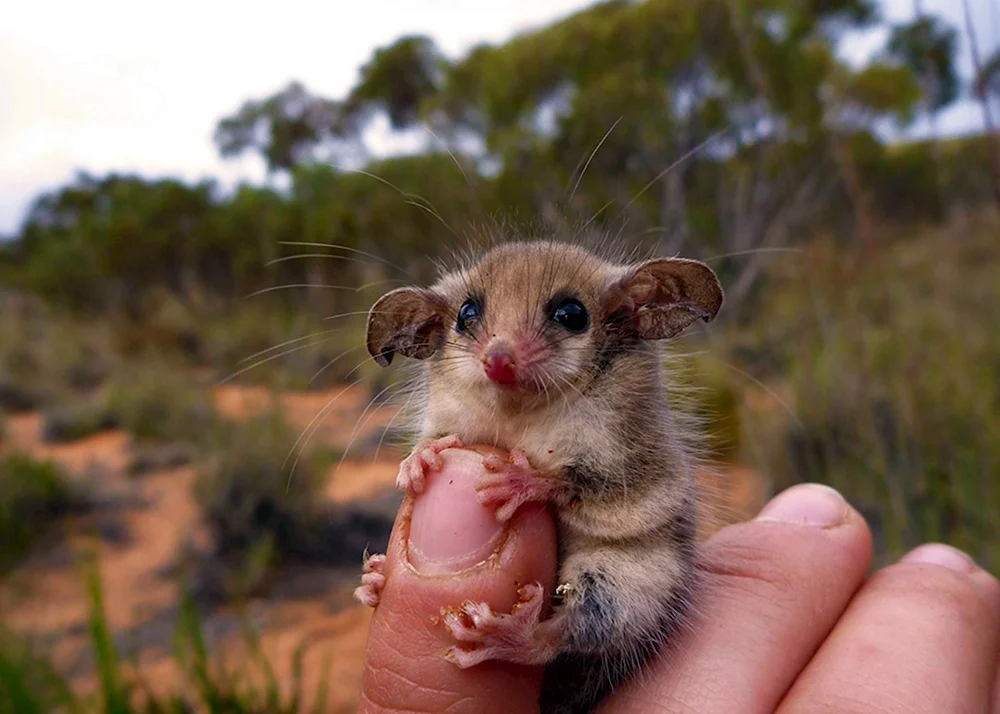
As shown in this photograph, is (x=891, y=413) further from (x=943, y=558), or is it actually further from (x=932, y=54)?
(x=943, y=558)

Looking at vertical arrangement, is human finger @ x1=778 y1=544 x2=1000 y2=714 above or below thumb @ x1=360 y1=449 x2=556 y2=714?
below

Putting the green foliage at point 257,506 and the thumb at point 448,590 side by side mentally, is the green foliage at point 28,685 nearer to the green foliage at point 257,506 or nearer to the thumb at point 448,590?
the thumb at point 448,590

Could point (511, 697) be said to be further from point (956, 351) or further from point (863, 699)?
point (956, 351)

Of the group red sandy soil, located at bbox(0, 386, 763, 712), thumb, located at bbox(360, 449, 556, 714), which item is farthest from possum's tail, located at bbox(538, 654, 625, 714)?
red sandy soil, located at bbox(0, 386, 763, 712)

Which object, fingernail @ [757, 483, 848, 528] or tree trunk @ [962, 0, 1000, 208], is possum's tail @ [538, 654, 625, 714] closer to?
fingernail @ [757, 483, 848, 528]

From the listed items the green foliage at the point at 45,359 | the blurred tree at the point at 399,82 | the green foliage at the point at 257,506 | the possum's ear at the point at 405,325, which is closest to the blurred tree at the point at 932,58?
the possum's ear at the point at 405,325

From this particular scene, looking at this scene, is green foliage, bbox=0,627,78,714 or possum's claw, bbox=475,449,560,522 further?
green foliage, bbox=0,627,78,714

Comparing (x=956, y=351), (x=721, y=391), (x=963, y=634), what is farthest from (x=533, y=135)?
(x=963, y=634)
